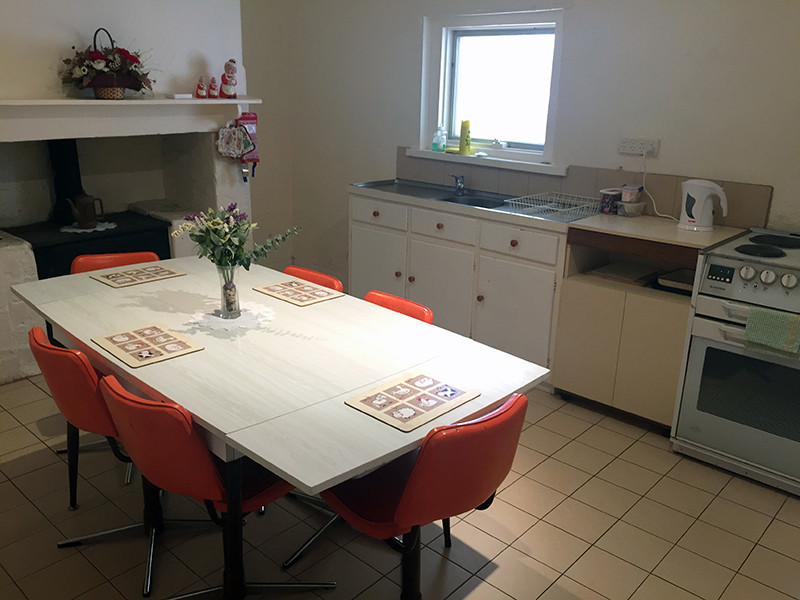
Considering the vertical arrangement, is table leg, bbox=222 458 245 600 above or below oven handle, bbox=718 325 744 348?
below

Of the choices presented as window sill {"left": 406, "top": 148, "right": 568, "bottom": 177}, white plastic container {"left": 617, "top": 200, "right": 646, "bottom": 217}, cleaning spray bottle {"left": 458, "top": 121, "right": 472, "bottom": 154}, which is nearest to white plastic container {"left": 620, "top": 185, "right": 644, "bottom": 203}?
white plastic container {"left": 617, "top": 200, "right": 646, "bottom": 217}

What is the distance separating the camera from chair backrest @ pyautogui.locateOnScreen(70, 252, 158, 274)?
3.27 meters

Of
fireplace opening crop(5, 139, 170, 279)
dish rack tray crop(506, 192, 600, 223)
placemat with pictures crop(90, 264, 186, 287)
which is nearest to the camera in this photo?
placemat with pictures crop(90, 264, 186, 287)

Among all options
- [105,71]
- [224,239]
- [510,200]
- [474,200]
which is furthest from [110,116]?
[510,200]

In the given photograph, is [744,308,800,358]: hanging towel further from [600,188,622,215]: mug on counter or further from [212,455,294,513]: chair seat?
[212,455,294,513]: chair seat

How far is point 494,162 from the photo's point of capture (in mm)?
4352

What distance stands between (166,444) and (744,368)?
7.83 feet

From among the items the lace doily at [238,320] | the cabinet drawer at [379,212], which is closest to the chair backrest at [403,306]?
the lace doily at [238,320]

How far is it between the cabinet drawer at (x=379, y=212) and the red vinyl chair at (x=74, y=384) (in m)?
2.39

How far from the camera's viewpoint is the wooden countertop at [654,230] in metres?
3.17

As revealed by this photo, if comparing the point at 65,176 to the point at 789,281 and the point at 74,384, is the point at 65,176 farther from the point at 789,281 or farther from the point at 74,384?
the point at 789,281

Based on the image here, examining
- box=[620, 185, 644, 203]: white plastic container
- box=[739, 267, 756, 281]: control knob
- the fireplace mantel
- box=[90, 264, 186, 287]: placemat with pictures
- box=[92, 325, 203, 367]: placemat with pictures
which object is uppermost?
the fireplace mantel

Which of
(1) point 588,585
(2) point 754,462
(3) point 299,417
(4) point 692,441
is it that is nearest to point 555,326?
(4) point 692,441

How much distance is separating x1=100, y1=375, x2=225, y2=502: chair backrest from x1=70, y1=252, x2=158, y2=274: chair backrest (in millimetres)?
1422
